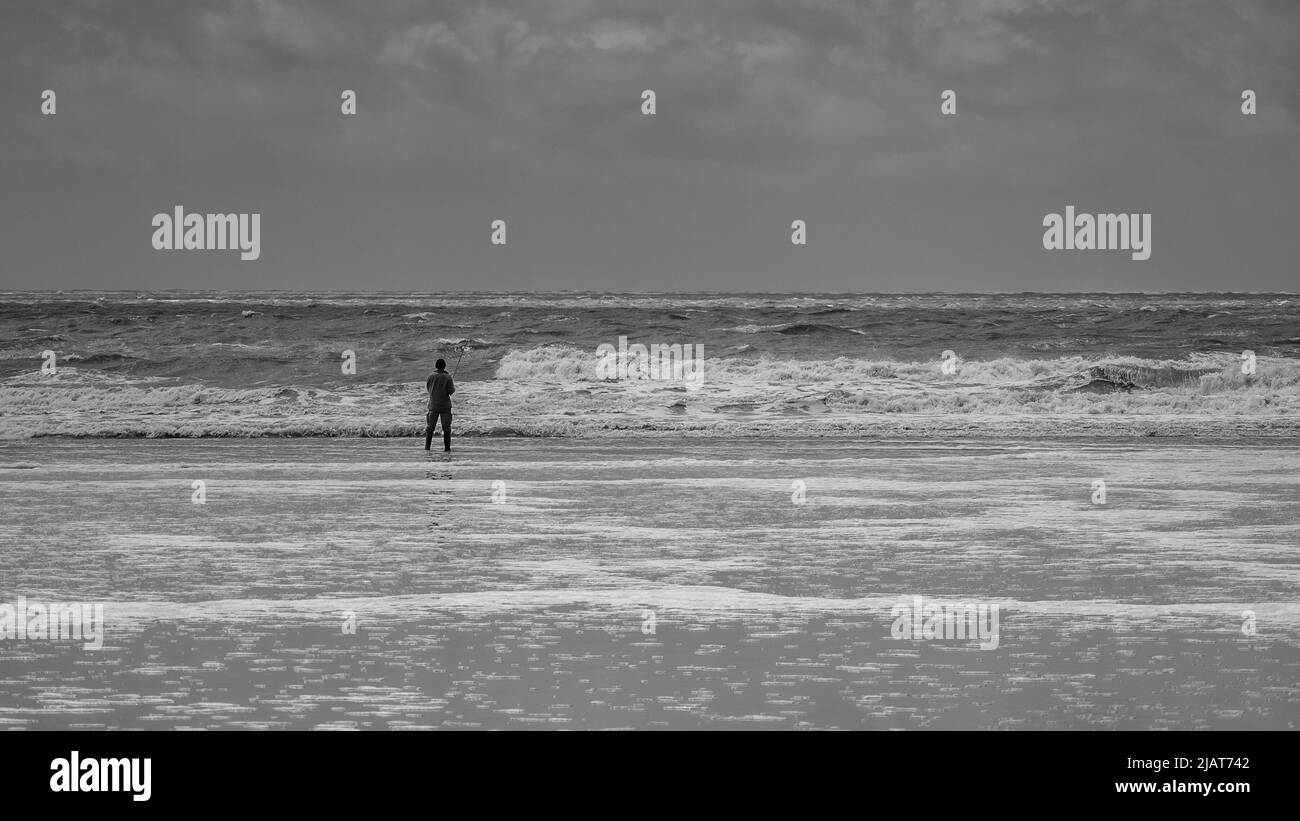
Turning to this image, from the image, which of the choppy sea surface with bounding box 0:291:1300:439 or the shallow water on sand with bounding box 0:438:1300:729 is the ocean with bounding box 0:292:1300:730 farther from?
the choppy sea surface with bounding box 0:291:1300:439

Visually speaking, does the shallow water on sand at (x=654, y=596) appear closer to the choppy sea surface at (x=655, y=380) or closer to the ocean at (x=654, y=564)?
the ocean at (x=654, y=564)

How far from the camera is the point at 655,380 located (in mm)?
34031

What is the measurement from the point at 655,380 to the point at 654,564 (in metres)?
23.9

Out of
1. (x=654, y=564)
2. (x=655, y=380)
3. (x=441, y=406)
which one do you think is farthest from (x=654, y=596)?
(x=655, y=380)

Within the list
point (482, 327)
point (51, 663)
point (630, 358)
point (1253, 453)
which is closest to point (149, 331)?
point (482, 327)

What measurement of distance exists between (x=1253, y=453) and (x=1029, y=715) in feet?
47.9

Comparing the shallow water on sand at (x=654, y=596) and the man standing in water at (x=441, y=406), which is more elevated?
the man standing in water at (x=441, y=406)

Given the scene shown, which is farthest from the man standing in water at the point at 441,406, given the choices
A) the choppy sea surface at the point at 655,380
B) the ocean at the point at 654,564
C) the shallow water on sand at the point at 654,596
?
the shallow water on sand at the point at 654,596

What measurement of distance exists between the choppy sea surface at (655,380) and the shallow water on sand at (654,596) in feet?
28.6

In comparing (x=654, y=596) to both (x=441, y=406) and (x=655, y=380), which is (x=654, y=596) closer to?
(x=441, y=406)

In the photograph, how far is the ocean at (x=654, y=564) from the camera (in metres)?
6.45

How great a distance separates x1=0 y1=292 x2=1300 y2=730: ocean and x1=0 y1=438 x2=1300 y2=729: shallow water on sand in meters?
0.03
